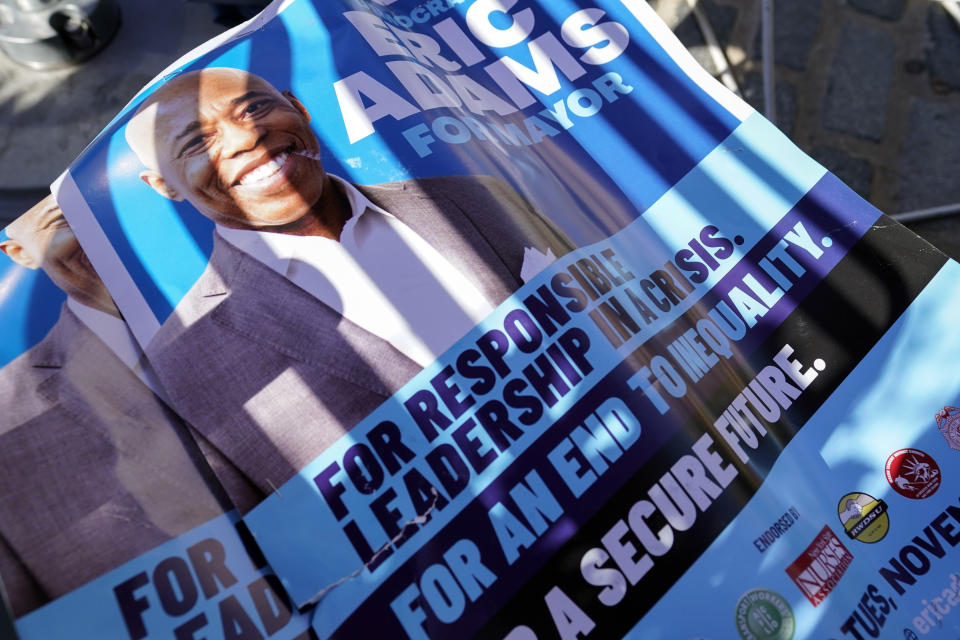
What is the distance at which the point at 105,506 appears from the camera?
0.73 metres

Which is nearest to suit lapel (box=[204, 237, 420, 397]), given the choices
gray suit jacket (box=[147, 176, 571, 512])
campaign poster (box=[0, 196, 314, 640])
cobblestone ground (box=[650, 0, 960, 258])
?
gray suit jacket (box=[147, 176, 571, 512])

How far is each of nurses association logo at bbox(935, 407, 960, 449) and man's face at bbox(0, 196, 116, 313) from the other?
3.33ft

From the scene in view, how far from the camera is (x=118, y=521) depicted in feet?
2.38

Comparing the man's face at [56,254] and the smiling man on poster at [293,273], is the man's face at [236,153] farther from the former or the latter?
the man's face at [56,254]

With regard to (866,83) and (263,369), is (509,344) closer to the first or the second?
(263,369)

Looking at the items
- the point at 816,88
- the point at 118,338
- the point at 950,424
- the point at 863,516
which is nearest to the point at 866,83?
the point at 816,88

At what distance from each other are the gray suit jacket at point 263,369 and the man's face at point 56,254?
0.11m

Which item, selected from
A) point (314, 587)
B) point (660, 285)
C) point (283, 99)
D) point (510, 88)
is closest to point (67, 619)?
point (314, 587)

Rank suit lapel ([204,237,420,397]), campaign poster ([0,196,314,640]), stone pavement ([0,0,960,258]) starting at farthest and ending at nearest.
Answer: stone pavement ([0,0,960,258])
suit lapel ([204,237,420,397])
campaign poster ([0,196,314,640])

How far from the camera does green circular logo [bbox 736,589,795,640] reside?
774 mm

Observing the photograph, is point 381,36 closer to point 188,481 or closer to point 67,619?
point 188,481

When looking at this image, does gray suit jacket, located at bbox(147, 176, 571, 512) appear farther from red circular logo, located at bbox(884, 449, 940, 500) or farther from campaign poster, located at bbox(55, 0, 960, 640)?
red circular logo, located at bbox(884, 449, 940, 500)

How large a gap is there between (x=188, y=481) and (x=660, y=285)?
0.65 m

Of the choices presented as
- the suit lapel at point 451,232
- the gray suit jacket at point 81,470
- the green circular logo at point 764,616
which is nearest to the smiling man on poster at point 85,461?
the gray suit jacket at point 81,470
